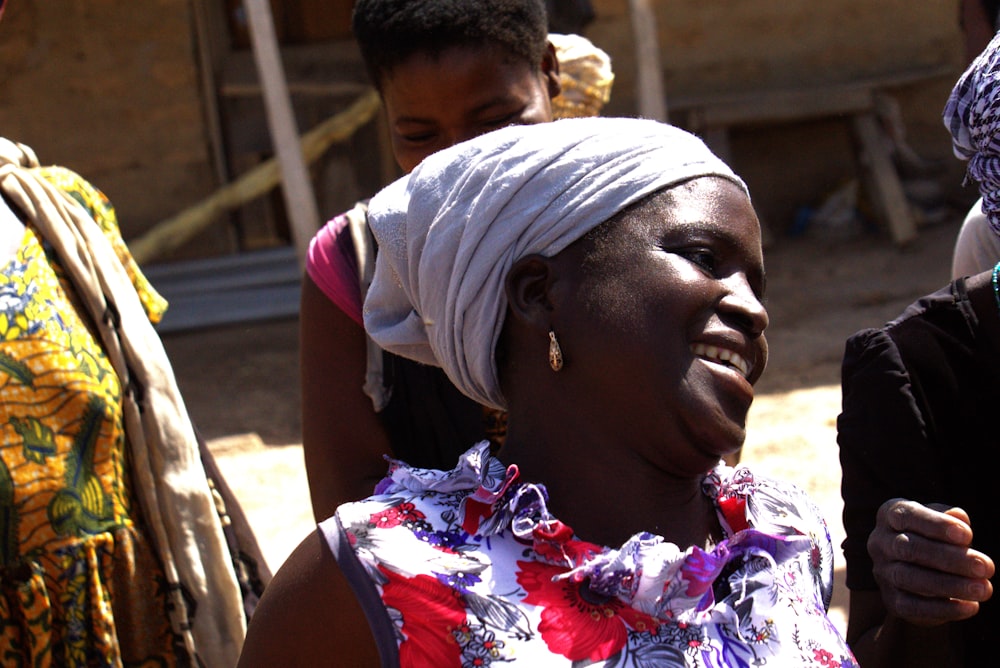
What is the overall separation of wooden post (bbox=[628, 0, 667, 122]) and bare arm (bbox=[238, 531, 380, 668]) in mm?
6844

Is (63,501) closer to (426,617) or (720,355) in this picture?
(426,617)

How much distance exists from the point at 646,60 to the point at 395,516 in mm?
7007

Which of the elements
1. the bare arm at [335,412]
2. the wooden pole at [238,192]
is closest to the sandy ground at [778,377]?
the wooden pole at [238,192]

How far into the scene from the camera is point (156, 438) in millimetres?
2270

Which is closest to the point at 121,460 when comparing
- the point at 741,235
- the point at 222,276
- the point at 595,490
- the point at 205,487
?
the point at 205,487

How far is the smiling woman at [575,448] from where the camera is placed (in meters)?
1.39

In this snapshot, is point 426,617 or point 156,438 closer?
point 426,617

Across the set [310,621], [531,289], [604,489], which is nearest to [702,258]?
[531,289]

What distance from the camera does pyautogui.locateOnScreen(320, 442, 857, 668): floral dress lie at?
53.6 inches

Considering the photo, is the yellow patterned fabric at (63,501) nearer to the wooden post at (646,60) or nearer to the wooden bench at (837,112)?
the wooden post at (646,60)

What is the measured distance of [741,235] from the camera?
1.55 metres

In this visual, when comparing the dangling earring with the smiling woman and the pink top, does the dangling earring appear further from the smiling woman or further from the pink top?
the pink top

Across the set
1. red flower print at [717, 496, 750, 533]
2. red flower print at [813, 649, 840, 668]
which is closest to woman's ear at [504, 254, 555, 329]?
red flower print at [717, 496, 750, 533]

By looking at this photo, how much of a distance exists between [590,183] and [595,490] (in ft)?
1.35
